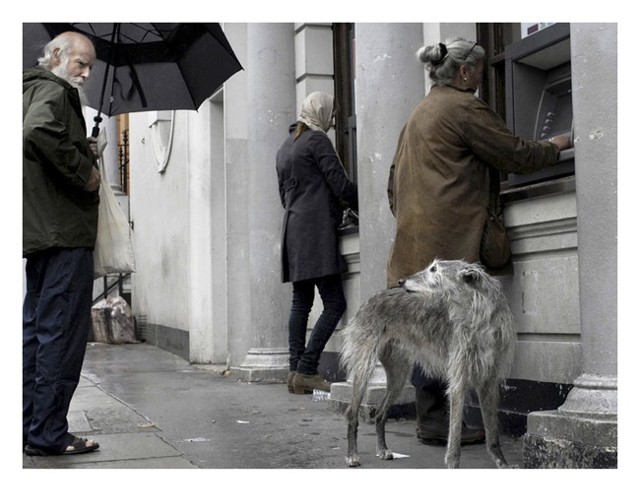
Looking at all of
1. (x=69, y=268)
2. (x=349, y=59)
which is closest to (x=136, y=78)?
(x=69, y=268)

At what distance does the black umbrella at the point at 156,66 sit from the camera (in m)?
5.91

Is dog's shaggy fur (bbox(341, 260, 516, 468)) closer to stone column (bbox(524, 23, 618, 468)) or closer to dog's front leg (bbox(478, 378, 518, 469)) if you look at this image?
dog's front leg (bbox(478, 378, 518, 469))

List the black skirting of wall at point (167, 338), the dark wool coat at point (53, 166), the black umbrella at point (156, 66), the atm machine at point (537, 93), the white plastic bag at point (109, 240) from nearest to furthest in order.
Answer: the dark wool coat at point (53, 166), the white plastic bag at point (109, 240), the atm machine at point (537, 93), the black umbrella at point (156, 66), the black skirting of wall at point (167, 338)

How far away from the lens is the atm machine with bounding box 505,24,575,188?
5.18m

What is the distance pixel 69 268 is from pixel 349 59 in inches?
183

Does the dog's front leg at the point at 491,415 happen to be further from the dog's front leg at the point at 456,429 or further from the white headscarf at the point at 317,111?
the white headscarf at the point at 317,111

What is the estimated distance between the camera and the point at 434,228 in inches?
191

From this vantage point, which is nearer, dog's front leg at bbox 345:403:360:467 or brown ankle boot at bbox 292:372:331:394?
dog's front leg at bbox 345:403:360:467

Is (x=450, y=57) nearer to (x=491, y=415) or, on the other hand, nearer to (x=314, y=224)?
(x=491, y=415)

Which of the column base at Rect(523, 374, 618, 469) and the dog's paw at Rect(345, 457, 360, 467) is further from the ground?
the column base at Rect(523, 374, 618, 469)

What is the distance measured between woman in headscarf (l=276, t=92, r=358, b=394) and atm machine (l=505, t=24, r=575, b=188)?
82.7 inches

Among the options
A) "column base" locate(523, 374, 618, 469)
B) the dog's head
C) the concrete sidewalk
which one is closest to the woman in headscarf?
the concrete sidewalk

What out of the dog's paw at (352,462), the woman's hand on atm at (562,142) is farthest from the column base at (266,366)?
the woman's hand on atm at (562,142)

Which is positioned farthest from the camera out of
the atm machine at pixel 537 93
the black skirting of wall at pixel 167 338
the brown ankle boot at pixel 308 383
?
the black skirting of wall at pixel 167 338
